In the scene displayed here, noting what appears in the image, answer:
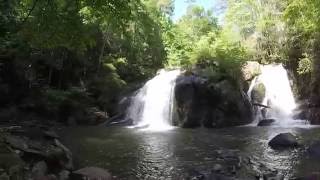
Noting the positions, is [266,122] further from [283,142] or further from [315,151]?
[315,151]

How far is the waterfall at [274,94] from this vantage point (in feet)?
88.5

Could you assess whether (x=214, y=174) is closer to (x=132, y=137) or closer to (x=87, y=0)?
(x=87, y=0)

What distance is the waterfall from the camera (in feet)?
88.5

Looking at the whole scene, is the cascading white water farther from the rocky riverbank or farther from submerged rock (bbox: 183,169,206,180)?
submerged rock (bbox: 183,169,206,180)

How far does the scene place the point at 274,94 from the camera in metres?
28.5

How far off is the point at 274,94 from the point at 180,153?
15.6 meters

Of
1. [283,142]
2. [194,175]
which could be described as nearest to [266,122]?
[283,142]

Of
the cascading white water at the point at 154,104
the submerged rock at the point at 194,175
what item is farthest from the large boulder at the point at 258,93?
the submerged rock at the point at 194,175

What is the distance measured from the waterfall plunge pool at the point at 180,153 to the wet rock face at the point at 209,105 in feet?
14.0

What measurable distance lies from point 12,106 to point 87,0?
66.5ft

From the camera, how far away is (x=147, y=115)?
1089 inches

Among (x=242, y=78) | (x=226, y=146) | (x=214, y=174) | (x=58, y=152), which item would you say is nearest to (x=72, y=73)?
(x=242, y=78)

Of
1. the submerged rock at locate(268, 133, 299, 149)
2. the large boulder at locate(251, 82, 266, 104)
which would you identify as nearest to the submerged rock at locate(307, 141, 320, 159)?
the submerged rock at locate(268, 133, 299, 149)

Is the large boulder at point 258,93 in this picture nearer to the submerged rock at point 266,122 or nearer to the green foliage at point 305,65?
the green foliage at point 305,65
